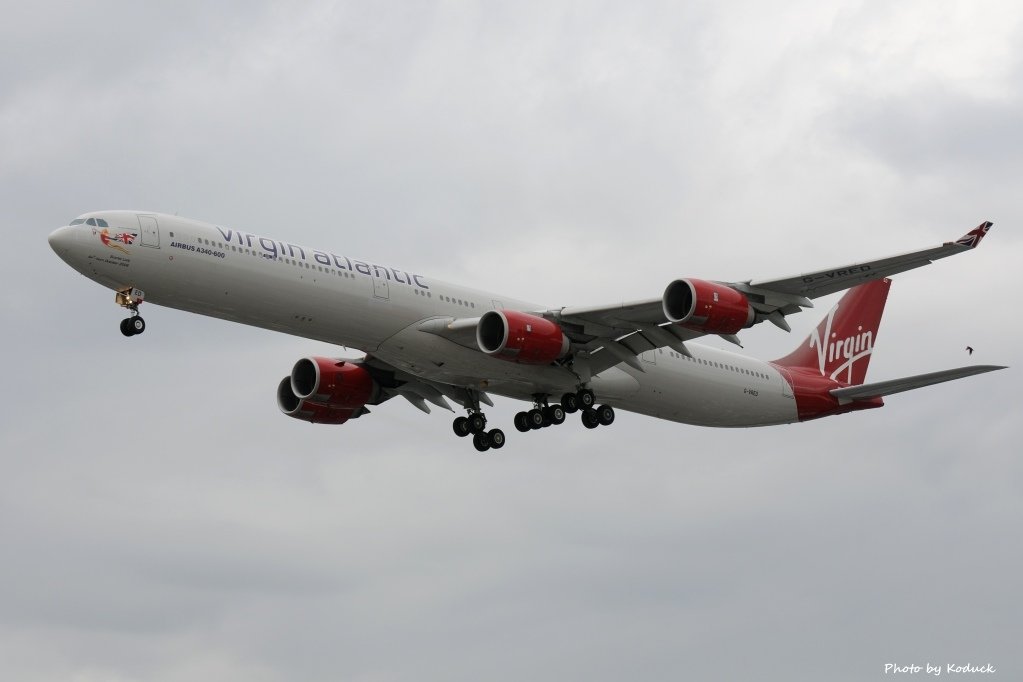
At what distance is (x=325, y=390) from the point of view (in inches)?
2003

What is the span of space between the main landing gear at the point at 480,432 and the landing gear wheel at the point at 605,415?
3.79 metres

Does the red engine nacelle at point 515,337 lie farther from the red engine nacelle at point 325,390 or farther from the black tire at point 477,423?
the red engine nacelle at point 325,390

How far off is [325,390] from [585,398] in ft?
30.1

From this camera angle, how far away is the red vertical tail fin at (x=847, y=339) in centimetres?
5838

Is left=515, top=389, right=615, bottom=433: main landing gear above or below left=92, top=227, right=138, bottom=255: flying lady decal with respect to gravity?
below

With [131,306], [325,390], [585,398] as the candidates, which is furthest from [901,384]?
[131,306]

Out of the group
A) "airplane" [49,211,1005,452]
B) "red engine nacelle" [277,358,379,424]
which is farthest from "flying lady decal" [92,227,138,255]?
"red engine nacelle" [277,358,379,424]

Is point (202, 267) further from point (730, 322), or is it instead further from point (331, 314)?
point (730, 322)

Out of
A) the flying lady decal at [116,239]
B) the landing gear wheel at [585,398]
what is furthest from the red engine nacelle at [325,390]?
the flying lady decal at [116,239]

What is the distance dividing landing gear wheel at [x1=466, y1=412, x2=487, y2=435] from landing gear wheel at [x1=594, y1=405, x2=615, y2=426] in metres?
4.26

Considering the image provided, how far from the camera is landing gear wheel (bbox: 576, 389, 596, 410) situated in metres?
48.9

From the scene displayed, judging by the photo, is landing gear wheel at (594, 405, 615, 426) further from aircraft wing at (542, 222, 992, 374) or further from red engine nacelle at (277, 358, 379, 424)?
red engine nacelle at (277, 358, 379, 424)

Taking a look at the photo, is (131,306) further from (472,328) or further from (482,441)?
(482,441)

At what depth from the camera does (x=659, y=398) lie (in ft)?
168
